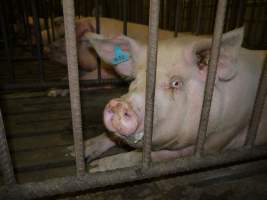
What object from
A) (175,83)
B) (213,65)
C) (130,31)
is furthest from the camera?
(130,31)

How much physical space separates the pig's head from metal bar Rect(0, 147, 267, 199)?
265mm

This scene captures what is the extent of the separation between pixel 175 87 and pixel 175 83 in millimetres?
25

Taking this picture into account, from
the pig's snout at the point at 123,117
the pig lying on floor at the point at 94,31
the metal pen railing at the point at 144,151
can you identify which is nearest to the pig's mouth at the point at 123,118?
the pig's snout at the point at 123,117

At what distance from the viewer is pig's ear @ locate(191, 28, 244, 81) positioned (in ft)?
4.66

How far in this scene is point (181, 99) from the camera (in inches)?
68.7

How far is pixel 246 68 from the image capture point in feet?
6.63

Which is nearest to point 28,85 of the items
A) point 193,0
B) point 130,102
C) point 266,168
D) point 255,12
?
point 130,102

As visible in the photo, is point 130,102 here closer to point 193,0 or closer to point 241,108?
point 241,108

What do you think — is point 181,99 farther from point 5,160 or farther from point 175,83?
point 5,160

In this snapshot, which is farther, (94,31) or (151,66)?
(94,31)

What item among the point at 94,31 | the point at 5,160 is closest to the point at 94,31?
the point at 94,31

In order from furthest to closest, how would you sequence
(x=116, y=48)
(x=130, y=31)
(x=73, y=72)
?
(x=130, y=31)
(x=116, y=48)
(x=73, y=72)

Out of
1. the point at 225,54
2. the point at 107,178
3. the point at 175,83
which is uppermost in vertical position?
the point at 225,54

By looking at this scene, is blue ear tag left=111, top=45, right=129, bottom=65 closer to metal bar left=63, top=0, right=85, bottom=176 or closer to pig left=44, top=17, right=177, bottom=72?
metal bar left=63, top=0, right=85, bottom=176
